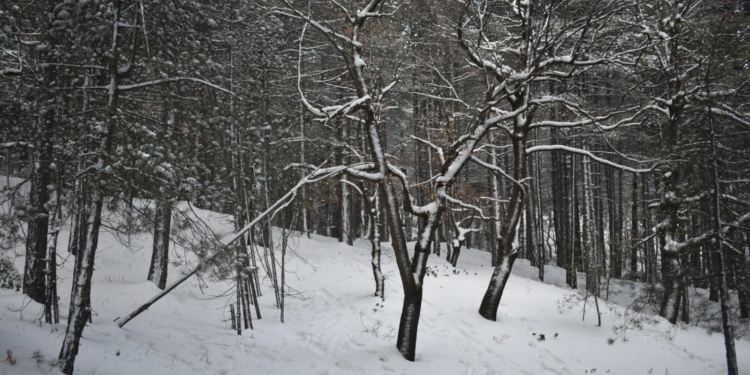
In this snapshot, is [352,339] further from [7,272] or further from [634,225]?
[634,225]

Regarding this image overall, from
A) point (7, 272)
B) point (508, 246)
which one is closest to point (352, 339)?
point (508, 246)

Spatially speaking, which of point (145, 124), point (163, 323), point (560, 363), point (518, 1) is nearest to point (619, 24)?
point (518, 1)

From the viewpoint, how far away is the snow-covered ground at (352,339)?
21.1ft

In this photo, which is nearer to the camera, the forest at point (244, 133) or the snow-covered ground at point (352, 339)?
the forest at point (244, 133)

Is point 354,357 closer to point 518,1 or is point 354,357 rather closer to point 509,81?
point 509,81

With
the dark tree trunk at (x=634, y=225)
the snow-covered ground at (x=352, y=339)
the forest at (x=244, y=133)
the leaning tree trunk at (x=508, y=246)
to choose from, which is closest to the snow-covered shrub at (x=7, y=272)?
the forest at (x=244, y=133)

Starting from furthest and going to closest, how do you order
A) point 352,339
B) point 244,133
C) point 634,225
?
point 634,225, point 352,339, point 244,133

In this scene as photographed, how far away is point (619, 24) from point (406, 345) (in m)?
10.3

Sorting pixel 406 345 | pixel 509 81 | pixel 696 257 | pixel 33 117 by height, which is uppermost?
pixel 509 81

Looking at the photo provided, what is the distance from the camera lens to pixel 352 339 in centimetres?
896

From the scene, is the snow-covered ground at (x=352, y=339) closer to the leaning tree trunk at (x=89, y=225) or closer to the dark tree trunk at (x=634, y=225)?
the leaning tree trunk at (x=89, y=225)

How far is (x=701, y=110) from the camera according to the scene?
702 cm

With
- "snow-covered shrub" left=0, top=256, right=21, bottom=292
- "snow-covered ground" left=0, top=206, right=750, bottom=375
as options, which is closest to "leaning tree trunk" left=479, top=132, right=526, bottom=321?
"snow-covered ground" left=0, top=206, right=750, bottom=375

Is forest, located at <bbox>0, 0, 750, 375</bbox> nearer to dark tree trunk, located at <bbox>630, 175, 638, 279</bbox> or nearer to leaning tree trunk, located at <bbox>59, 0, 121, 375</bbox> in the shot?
leaning tree trunk, located at <bbox>59, 0, 121, 375</bbox>
